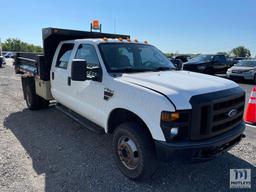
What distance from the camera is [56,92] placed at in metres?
5.38

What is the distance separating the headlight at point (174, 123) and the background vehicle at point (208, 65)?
14.8 meters

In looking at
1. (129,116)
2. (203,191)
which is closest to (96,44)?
(129,116)

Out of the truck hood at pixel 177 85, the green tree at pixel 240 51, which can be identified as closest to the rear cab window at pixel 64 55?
the truck hood at pixel 177 85

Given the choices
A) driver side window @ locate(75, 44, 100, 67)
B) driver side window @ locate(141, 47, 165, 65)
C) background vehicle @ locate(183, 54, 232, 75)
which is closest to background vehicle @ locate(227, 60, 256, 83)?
background vehicle @ locate(183, 54, 232, 75)

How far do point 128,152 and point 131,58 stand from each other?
1.67m

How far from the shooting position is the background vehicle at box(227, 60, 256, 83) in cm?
1437

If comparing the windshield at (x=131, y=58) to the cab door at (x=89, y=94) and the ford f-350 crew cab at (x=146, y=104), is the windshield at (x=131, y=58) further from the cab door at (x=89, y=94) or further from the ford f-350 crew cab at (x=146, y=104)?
the cab door at (x=89, y=94)

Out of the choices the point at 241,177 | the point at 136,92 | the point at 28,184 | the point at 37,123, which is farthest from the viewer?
the point at 37,123

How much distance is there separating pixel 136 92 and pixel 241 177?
6.77 feet

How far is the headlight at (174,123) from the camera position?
8.91 ft

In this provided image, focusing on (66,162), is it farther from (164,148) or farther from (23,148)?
(164,148)

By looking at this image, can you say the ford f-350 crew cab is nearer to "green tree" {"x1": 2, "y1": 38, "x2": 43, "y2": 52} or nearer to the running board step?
the running board step

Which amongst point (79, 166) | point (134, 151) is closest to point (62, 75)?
point (79, 166)

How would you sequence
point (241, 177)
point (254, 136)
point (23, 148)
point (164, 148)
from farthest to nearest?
point (254, 136), point (23, 148), point (241, 177), point (164, 148)
